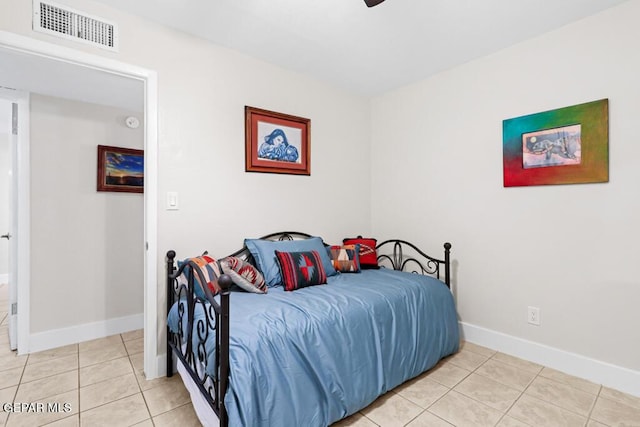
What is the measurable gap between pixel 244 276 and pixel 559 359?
2.32 m

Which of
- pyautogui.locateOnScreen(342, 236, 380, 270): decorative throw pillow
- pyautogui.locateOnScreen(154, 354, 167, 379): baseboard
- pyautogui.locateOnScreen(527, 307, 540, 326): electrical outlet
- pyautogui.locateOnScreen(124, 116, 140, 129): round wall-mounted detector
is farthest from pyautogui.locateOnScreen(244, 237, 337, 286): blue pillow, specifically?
pyautogui.locateOnScreen(124, 116, 140, 129): round wall-mounted detector

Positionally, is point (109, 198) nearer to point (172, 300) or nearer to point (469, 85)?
point (172, 300)

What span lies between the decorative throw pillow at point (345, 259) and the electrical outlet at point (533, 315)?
1349mm

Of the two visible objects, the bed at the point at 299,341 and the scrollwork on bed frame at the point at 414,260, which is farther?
the scrollwork on bed frame at the point at 414,260

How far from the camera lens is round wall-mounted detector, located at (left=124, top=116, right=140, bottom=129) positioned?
10.2 feet

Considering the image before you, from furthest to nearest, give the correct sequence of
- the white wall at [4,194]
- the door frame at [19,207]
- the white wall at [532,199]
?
the white wall at [4,194], the door frame at [19,207], the white wall at [532,199]

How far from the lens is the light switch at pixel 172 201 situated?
2254 millimetres

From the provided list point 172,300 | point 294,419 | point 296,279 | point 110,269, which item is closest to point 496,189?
point 296,279

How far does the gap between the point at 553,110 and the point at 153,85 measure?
2.83 meters

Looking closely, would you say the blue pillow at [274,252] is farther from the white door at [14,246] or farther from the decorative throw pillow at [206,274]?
the white door at [14,246]

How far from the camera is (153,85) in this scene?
2.17m

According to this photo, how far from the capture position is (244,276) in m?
2.18

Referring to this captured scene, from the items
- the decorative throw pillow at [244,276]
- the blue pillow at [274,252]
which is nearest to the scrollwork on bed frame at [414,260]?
the blue pillow at [274,252]

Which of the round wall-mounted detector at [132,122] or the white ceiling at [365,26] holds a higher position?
the white ceiling at [365,26]
